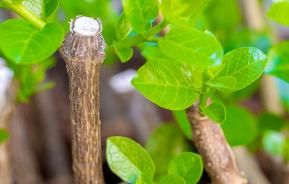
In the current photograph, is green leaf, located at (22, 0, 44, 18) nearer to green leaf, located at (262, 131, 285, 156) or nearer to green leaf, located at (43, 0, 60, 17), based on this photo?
green leaf, located at (43, 0, 60, 17)

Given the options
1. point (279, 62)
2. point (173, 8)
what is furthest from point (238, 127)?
point (173, 8)

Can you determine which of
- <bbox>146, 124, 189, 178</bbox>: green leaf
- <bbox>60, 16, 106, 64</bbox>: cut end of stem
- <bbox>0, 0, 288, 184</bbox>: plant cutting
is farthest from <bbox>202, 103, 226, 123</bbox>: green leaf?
<bbox>146, 124, 189, 178</bbox>: green leaf

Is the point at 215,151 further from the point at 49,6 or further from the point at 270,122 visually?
the point at 270,122

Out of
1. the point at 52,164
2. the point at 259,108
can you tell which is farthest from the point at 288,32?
the point at 52,164

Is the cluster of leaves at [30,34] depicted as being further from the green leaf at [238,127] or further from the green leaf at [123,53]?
the green leaf at [238,127]

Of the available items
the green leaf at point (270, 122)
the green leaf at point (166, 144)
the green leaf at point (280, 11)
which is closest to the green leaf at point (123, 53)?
the green leaf at point (280, 11)

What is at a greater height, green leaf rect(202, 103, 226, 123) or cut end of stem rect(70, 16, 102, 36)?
cut end of stem rect(70, 16, 102, 36)

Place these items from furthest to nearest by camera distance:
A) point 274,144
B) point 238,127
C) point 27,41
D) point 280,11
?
point 274,144 → point 238,127 → point 280,11 → point 27,41
